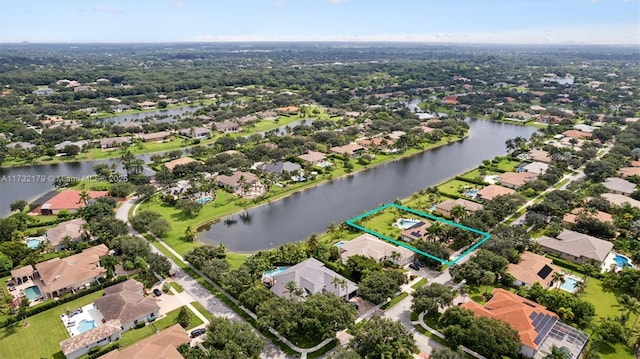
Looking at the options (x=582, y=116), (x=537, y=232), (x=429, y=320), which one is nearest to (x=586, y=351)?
(x=429, y=320)

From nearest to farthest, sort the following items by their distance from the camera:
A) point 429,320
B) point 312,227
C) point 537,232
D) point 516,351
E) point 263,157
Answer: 1. point 516,351
2. point 429,320
3. point 537,232
4. point 312,227
5. point 263,157

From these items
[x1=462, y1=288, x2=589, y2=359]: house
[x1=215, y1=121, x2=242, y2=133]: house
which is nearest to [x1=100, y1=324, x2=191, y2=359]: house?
[x1=462, y1=288, x2=589, y2=359]: house

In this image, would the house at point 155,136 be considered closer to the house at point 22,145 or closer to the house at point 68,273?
the house at point 22,145

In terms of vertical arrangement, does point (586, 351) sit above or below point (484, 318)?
below

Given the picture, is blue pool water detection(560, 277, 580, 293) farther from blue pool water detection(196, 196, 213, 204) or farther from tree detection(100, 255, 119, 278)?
blue pool water detection(196, 196, 213, 204)

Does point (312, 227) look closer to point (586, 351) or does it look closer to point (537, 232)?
point (537, 232)

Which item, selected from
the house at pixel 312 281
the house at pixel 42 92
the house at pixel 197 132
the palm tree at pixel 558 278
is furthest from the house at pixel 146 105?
the palm tree at pixel 558 278

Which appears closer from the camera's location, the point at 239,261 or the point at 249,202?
the point at 239,261
